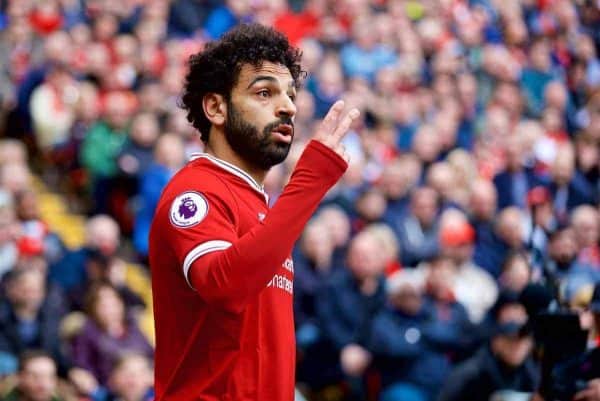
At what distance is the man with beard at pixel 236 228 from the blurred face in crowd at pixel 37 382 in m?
3.32

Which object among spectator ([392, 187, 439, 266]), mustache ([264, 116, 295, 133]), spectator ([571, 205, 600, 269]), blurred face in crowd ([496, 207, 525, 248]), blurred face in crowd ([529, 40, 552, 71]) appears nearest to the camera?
mustache ([264, 116, 295, 133])

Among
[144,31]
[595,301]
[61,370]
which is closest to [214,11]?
[144,31]

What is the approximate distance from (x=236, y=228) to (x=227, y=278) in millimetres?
286

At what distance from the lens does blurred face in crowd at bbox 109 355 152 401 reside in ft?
22.7

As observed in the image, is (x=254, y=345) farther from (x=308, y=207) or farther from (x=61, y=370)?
(x=61, y=370)

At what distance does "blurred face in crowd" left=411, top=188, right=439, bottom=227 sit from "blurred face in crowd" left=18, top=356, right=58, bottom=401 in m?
4.08

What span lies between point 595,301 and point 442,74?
8.83 m

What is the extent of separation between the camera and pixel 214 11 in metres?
13.6

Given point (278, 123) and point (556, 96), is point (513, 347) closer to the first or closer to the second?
point (278, 123)

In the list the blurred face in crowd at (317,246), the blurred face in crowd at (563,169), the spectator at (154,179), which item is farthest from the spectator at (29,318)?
the blurred face in crowd at (563,169)

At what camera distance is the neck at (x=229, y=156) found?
3660mm

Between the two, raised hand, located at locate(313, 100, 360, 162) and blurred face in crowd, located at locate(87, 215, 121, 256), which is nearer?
raised hand, located at locate(313, 100, 360, 162)

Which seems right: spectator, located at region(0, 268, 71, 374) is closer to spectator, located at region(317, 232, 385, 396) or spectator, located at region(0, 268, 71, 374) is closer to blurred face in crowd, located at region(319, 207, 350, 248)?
spectator, located at region(317, 232, 385, 396)

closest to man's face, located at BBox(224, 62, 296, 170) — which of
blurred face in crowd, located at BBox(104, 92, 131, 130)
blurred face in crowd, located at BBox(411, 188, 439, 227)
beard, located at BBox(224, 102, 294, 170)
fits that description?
beard, located at BBox(224, 102, 294, 170)
